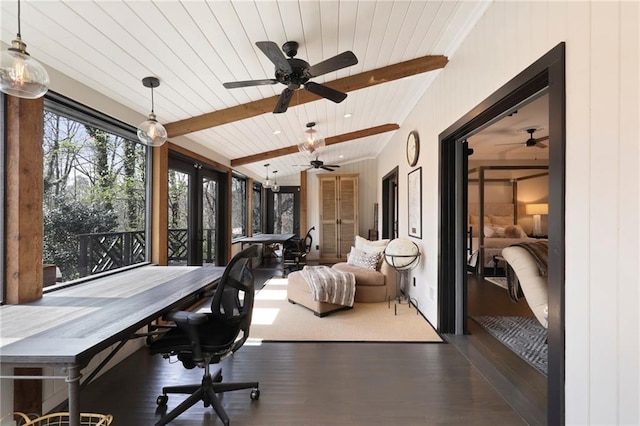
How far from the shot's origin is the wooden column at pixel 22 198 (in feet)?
6.12

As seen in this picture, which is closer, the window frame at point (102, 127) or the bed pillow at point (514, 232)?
the window frame at point (102, 127)

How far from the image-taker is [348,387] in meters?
2.19

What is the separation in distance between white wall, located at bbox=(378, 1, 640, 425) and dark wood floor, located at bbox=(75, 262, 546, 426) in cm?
72

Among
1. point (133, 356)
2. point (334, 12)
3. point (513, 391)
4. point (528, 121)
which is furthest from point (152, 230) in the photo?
point (528, 121)

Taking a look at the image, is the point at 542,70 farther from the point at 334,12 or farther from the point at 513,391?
the point at 513,391

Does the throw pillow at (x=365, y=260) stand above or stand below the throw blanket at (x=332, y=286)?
above

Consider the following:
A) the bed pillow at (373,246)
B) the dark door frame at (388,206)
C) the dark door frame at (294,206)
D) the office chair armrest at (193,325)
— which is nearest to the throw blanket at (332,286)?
the bed pillow at (373,246)

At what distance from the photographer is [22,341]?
1.29 m

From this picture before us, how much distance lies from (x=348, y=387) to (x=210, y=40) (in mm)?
2792

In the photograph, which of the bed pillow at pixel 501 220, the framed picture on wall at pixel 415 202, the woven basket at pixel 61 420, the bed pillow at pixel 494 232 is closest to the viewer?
the woven basket at pixel 61 420

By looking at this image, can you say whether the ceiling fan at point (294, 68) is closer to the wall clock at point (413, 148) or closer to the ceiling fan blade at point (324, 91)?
the ceiling fan blade at point (324, 91)

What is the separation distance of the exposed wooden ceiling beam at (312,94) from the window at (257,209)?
443cm

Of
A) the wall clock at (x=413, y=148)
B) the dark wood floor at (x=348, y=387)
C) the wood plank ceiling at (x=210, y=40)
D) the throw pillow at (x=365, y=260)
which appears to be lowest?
the dark wood floor at (x=348, y=387)

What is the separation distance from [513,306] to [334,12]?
4236 mm
